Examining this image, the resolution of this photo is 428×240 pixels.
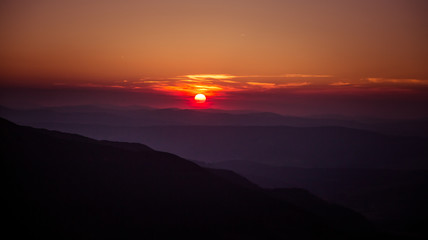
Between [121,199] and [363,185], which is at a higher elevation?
[121,199]

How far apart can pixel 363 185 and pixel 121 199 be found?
114325 mm

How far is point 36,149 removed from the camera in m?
46.8

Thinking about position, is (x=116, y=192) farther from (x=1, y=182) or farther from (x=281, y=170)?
(x=281, y=170)

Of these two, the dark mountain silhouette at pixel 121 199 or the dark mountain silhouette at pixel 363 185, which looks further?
the dark mountain silhouette at pixel 363 185

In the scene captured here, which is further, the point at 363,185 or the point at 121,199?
the point at 363,185

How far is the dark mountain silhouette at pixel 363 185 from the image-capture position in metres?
109

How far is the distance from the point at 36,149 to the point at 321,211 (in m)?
40.4

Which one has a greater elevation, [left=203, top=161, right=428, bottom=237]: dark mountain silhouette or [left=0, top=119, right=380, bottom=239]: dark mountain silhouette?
[left=0, top=119, right=380, bottom=239]: dark mountain silhouette

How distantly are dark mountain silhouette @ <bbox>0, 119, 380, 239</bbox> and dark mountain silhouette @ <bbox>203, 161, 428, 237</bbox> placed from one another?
4087 cm

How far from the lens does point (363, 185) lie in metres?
142

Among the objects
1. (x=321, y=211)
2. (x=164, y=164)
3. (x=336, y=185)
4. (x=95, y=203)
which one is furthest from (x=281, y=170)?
(x=95, y=203)

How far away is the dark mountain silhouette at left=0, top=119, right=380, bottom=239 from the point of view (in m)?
38.2

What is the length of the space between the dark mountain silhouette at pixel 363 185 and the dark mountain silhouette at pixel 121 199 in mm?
40872

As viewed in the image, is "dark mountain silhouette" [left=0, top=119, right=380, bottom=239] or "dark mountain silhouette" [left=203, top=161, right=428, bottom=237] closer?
"dark mountain silhouette" [left=0, top=119, right=380, bottom=239]
